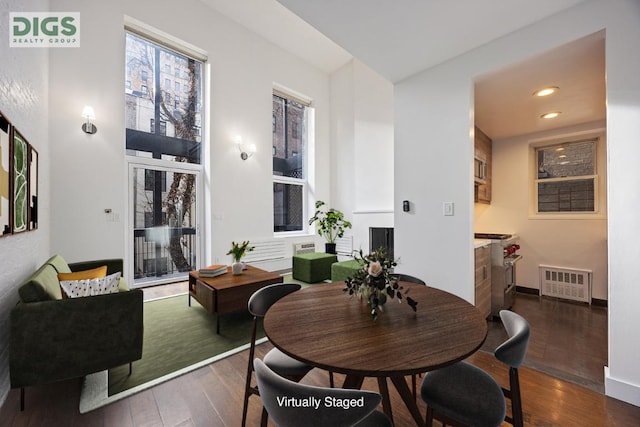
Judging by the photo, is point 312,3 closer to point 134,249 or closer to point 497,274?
point 497,274

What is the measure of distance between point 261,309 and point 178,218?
3551 millimetres

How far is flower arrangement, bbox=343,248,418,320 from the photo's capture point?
117cm

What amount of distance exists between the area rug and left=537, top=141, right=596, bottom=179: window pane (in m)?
4.61

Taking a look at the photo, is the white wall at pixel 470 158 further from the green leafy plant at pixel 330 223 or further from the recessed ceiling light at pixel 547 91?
the green leafy plant at pixel 330 223

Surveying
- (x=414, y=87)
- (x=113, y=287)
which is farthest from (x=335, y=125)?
(x=113, y=287)

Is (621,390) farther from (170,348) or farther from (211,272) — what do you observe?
(211,272)

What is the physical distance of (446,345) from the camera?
36.6 inches

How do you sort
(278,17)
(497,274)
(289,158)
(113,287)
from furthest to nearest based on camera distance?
1. (289,158)
2. (278,17)
3. (497,274)
4. (113,287)

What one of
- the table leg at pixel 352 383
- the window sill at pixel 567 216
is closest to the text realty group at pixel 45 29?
the table leg at pixel 352 383

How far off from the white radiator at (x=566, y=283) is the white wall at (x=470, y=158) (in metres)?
2.34

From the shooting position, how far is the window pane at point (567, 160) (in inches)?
139

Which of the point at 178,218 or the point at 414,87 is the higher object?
the point at 414,87

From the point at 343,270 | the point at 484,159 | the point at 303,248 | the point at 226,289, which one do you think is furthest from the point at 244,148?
the point at 484,159

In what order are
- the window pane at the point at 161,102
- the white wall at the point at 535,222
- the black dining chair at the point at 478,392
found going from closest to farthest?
the black dining chair at the point at 478,392 < the white wall at the point at 535,222 < the window pane at the point at 161,102
